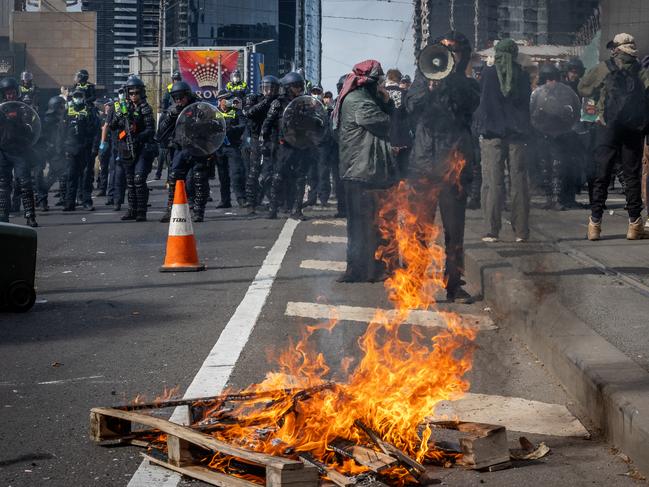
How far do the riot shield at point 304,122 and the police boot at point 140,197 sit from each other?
7.26 ft

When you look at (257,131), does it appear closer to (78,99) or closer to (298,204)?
(298,204)

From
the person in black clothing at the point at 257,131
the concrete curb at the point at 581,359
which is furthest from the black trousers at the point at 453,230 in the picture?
the person in black clothing at the point at 257,131

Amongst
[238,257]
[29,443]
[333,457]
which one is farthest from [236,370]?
[238,257]

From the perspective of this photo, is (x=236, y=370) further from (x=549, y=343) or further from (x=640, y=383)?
(x=640, y=383)

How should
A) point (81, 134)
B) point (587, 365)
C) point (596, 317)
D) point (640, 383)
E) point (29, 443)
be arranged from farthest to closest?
point (81, 134), point (596, 317), point (587, 365), point (640, 383), point (29, 443)

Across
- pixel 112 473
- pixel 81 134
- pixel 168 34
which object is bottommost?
pixel 112 473

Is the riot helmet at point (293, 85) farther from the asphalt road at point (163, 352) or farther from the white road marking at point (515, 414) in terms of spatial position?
the white road marking at point (515, 414)

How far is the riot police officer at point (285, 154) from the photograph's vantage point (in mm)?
17953

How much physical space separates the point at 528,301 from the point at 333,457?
402 cm

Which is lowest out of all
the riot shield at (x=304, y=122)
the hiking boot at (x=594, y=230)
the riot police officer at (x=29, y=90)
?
the hiking boot at (x=594, y=230)

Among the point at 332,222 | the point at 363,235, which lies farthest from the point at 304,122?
the point at 363,235

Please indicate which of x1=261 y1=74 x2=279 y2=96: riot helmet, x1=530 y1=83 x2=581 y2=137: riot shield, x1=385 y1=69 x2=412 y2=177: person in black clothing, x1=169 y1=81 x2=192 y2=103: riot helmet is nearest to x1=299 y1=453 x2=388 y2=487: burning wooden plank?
x1=385 y1=69 x2=412 y2=177: person in black clothing

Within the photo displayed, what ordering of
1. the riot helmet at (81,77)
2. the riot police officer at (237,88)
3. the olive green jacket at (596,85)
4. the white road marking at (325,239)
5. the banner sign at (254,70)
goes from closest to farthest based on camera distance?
the olive green jacket at (596,85)
the white road marking at (325,239)
the riot helmet at (81,77)
the riot police officer at (237,88)
the banner sign at (254,70)

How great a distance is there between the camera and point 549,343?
721cm
